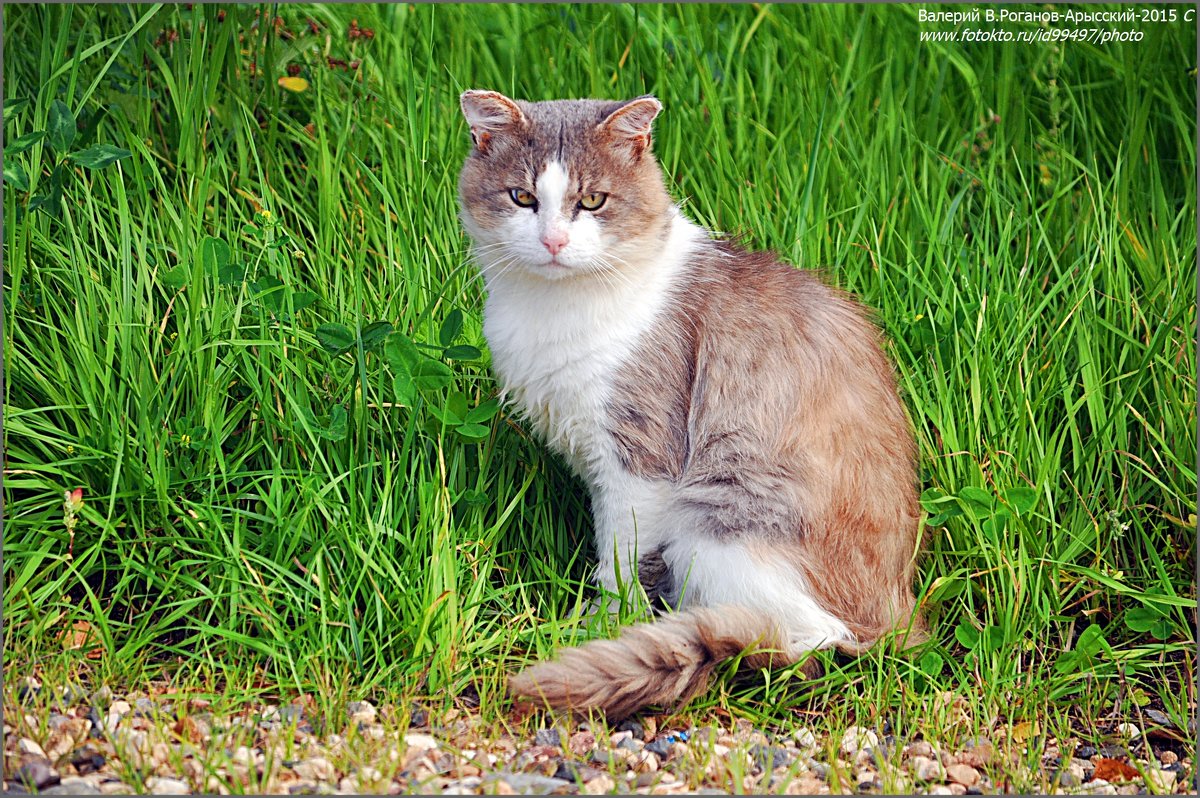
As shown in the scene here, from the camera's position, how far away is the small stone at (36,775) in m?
2.40

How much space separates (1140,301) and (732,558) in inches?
69.8

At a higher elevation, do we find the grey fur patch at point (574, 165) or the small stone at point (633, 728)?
the grey fur patch at point (574, 165)

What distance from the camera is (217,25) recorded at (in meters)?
3.92

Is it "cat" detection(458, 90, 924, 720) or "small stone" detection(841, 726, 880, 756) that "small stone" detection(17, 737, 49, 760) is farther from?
A: "small stone" detection(841, 726, 880, 756)

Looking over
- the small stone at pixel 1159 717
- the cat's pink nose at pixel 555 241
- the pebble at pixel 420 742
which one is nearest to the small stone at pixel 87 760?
the pebble at pixel 420 742

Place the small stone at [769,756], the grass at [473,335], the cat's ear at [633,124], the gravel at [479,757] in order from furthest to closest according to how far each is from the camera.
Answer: the cat's ear at [633,124], the grass at [473,335], the small stone at [769,756], the gravel at [479,757]

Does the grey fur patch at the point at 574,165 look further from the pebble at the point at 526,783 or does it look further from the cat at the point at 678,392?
the pebble at the point at 526,783

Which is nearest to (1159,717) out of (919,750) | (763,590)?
(919,750)

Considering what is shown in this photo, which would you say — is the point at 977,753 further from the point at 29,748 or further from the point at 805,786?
the point at 29,748

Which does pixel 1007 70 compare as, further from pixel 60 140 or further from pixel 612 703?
pixel 60 140

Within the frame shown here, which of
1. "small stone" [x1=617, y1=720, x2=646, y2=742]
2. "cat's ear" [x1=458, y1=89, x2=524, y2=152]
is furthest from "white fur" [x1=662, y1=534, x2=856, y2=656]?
"cat's ear" [x1=458, y1=89, x2=524, y2=152]

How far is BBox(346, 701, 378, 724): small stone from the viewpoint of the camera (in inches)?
106

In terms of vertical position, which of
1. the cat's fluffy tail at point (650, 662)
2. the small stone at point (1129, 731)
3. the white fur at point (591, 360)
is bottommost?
the small stone at point (1129, 731)

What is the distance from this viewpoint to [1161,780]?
2.78m
